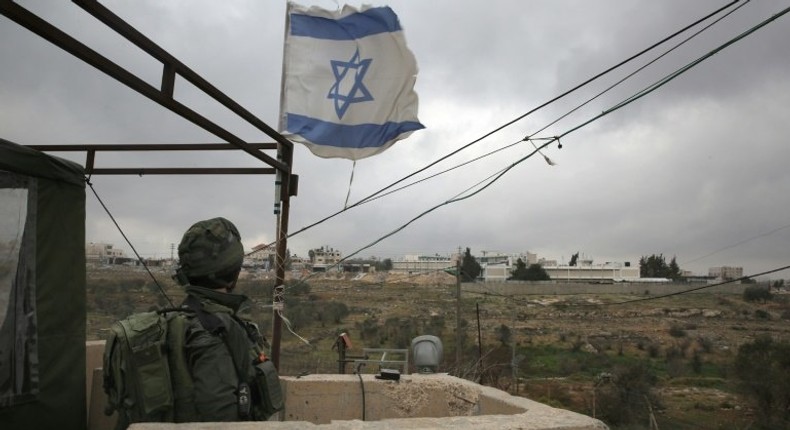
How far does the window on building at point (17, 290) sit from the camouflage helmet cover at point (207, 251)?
40.1 inches

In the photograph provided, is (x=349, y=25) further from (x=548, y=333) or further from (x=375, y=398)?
(x=548, y=333)

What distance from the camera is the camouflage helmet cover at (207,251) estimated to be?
2.39 meters

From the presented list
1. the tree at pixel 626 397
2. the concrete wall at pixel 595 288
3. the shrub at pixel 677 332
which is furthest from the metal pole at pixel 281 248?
the concrete wall at pixel 595 288

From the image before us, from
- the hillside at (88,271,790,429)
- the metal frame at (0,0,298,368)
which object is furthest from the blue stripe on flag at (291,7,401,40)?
the hillside at (88,271,790,429)

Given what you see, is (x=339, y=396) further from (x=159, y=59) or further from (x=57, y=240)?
(x=159, y=59)

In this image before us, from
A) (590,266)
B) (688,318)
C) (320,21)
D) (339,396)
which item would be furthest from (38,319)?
(590,266)

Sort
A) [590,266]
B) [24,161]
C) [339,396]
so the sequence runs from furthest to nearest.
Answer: [590,266] < [339,396] < [24,161]

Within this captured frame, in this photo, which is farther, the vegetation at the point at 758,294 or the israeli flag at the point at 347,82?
the vegetation at the point at 758,294

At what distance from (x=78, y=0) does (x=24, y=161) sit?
88cm

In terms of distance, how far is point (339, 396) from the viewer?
3.96 m

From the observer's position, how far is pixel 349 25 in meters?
5.63

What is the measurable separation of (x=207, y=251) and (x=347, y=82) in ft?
11.4

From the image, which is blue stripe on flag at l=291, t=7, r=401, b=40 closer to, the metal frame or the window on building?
the metal frame

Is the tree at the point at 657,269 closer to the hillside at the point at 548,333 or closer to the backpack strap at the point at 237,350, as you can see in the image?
the hillside at the point at 548,333
